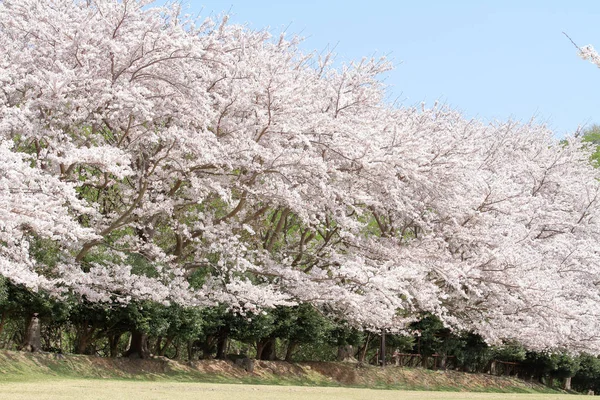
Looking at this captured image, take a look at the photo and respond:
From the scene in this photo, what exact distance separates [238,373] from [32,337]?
223 inches

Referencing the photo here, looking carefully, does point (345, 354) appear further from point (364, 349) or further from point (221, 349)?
point (221, 349)

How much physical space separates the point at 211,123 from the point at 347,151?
10.8ft

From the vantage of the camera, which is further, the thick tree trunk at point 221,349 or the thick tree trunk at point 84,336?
the thick tree trunk at point 221,349

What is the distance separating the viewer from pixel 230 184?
17.9m

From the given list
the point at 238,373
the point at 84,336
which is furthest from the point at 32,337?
the point at 238,373

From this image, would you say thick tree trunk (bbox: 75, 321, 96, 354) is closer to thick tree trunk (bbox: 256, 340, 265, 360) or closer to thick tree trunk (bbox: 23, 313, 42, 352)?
thick tree trunk (bbox: 23, 313, 42, 352)

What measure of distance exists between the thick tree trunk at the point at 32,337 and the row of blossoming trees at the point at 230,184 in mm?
1453

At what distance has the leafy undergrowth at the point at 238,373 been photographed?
17.2 metres

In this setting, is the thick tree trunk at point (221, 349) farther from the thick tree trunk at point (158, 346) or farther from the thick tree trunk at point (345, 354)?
the thick tree trunk at point (345, 354)

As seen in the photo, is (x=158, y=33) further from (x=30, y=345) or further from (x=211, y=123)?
(x=30, y=345)

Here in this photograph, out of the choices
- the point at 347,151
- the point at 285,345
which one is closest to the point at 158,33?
the point at 347,151

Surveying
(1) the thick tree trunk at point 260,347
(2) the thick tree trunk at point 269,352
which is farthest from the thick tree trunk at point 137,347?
(2) the thick tree trunk at point 269,352

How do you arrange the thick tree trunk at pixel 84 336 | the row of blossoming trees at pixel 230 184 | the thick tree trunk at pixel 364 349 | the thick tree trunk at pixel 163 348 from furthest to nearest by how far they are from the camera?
the thick tree trunk at pixel 364 349
the thick tree trunk at pixel 163 348
the thick tree trunk at pixel 84 336
the row of blossoming trees at pixel 230 184

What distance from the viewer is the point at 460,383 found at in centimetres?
2769
